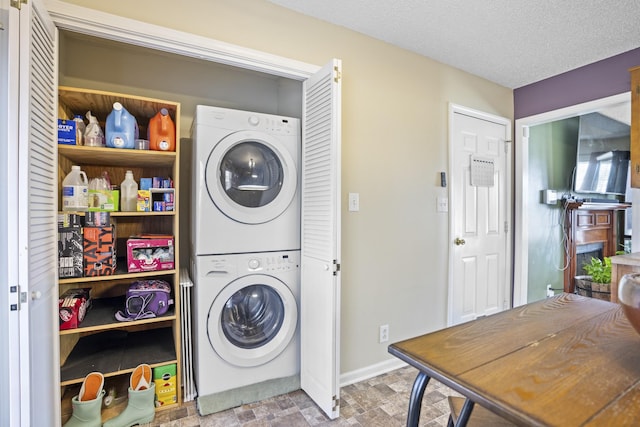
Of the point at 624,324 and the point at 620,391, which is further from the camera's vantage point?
the point at 624,324

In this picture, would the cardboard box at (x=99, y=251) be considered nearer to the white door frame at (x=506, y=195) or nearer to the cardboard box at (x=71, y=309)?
the cardboard box at (x=71, y=309)

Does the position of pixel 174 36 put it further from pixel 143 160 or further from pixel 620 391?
pixel 620 391

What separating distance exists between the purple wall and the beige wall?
84cm

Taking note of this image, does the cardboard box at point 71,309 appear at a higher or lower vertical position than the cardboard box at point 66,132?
lower

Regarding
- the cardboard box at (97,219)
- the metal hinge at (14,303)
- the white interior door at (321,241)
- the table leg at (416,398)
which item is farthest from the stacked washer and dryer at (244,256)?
the table leg at (416,398)

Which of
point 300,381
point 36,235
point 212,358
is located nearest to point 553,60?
point 300,381

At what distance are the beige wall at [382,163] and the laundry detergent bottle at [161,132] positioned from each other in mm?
539

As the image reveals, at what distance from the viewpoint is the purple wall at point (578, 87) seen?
2486mm

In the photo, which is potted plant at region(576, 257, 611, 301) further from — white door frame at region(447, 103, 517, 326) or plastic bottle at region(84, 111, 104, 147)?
plastic bottle at region(84, 111, 104, 147)

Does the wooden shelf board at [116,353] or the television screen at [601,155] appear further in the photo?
the television screen at [601,155]

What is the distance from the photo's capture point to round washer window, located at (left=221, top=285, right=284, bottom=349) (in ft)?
6.33

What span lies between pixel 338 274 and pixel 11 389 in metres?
1.36

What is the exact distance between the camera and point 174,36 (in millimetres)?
1634

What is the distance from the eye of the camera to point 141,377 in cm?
179
